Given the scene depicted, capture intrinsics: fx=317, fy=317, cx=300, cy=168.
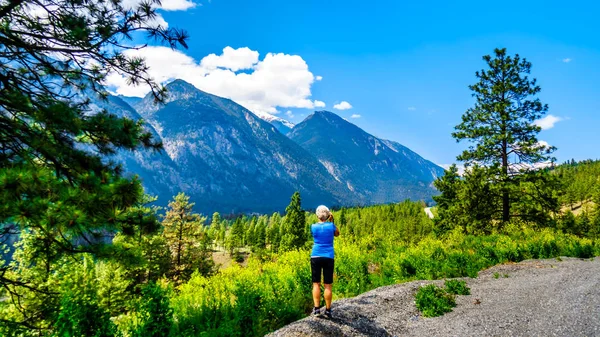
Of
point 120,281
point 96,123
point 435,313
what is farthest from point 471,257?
point 120,281

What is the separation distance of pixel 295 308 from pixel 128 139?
519cm

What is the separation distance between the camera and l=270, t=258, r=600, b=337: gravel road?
21.4ft

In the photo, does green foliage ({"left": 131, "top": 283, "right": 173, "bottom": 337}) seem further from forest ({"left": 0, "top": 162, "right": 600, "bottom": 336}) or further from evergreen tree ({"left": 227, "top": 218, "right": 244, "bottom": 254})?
evergreen tree ({"left": 227, "top": 218, "right": 244, "bottom": 254})

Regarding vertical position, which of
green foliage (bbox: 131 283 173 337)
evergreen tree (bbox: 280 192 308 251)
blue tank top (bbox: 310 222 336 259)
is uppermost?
blue tank top (bbox: 310 222 336 259)

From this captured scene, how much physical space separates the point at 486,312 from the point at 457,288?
5.49ft

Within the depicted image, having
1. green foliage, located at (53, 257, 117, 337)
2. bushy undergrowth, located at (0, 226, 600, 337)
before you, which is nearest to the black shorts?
bushy undergrowth, located at (0, 226, 600, 337)

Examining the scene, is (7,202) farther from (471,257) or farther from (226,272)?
(471,257)

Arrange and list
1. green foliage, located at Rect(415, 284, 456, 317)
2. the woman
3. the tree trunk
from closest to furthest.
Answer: the woman → green foliage, located at Rect(415, 284, 456, 317) → the tree trunk

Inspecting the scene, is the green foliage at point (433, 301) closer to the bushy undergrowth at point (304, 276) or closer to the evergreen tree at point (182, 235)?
the bushy undergrowth at point (304, 276)

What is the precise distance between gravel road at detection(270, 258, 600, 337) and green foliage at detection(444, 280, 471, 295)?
0.64 ft

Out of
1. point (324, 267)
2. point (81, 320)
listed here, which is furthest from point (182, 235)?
point (81, 320)

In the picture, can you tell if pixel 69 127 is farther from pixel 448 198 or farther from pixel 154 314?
pixel 448 198

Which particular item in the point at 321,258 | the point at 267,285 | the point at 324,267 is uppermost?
the point at 321,258

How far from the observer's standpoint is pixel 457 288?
373 inches
